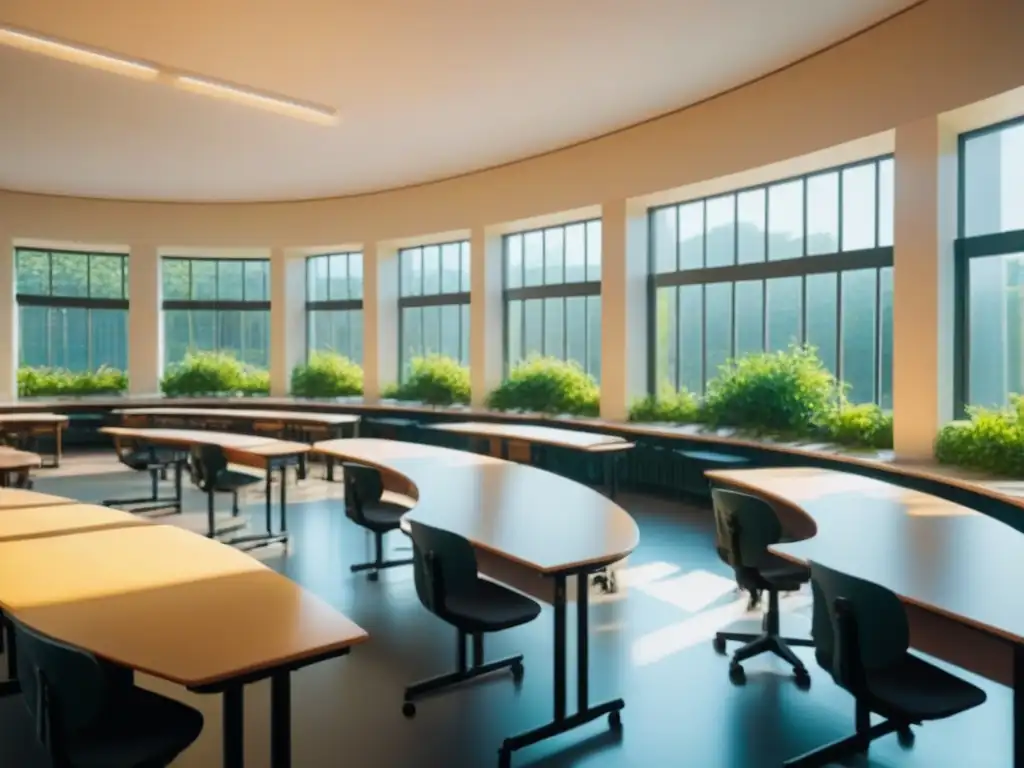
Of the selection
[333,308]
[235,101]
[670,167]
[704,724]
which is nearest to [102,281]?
[333,308]

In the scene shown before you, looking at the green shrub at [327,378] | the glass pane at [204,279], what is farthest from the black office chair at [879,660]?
the glass pane at [204,279]

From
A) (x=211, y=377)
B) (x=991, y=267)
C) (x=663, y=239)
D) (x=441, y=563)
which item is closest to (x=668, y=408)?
(x=663, y=239)

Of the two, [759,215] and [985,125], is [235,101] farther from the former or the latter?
[985,125]

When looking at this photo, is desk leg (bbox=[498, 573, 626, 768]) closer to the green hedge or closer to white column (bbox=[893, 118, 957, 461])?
white column (bbox=[893, 118, 957, 461])

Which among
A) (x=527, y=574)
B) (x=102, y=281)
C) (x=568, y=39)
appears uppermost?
(x=568, y=39)

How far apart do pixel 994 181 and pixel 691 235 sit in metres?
3.17

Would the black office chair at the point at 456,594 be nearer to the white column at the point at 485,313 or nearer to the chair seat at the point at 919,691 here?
the chair seat at the point at 919,691

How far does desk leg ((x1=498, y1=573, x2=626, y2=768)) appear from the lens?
2766 mm

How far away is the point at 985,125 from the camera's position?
17.5ft

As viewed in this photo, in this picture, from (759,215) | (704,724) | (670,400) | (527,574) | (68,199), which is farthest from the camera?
(68,199)

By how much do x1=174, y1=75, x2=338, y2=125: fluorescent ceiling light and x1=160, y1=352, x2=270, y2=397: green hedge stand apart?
537 cm

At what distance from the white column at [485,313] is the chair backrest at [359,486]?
517 centimetres

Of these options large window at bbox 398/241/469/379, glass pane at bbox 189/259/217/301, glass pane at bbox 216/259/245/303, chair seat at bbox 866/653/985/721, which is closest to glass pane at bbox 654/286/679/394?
large window at bbox 398/241/469/379

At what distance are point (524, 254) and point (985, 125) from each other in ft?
18.4
